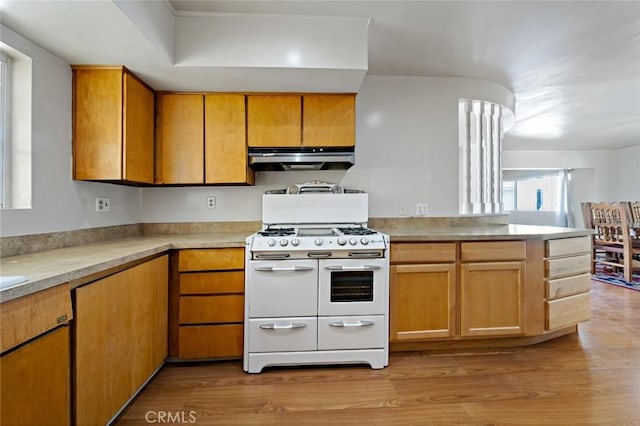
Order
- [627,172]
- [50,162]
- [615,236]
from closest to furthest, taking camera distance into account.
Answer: [50,162]
[615,236]
[627,172]

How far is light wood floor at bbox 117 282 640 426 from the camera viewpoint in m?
1.65

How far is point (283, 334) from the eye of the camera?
206 centimetres

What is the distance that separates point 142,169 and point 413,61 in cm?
225

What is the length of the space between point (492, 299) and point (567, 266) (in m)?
0.71

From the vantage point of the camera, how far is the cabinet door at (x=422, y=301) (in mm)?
2234

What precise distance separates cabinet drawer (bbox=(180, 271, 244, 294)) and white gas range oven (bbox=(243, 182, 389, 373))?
9 cm

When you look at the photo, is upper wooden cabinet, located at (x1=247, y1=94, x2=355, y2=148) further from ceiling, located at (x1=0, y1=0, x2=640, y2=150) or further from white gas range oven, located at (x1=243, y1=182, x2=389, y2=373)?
white gas range oven, located at (x1=243, y1=182, x2=389, y2=373)

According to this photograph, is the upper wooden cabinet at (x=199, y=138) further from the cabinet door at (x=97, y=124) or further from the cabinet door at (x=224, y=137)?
the cabinet door at (x=97, y=124)

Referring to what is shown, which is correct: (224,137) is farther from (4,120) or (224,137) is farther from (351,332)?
(351,332)

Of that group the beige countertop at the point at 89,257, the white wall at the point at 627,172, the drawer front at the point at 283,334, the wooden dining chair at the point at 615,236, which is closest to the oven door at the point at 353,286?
the drawer front at the point at 283,334

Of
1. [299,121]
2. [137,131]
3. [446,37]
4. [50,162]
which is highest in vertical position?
[446,37]

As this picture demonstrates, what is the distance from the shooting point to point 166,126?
2.40 metres

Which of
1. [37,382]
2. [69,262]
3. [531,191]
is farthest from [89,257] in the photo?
[531,191]

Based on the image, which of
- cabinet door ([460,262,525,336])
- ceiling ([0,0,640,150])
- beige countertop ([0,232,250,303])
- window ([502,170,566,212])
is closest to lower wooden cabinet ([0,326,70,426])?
beige countertop ([0,232,250,303])
